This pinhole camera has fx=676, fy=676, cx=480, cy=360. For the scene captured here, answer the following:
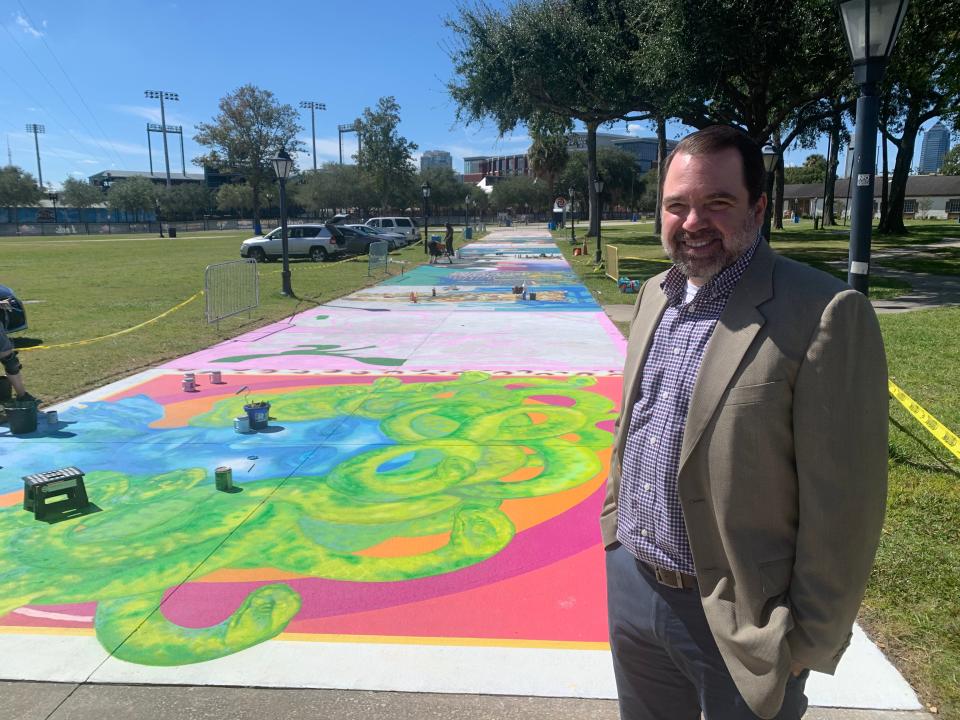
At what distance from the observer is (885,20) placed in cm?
450

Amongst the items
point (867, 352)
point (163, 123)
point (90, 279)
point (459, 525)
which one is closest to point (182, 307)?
point (90, 279)

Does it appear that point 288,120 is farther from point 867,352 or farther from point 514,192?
point 867,352

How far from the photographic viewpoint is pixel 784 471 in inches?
63.7

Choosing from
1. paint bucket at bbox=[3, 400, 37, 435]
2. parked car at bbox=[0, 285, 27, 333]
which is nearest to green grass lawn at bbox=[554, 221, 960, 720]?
paint bucket at bbox=[3, 400, 37, 435]

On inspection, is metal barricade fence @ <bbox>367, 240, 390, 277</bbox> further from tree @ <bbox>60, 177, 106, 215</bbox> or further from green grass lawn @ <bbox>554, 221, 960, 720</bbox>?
tree @ <bbox>60, 177, 106, 215</bbox>

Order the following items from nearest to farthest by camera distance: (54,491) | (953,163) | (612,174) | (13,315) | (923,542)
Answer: (923,542), (54,491), (13,315), (953,163), (612,174)

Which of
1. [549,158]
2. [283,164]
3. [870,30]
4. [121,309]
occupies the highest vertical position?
[549,158]

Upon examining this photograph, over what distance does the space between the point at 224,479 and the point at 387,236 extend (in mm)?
32535

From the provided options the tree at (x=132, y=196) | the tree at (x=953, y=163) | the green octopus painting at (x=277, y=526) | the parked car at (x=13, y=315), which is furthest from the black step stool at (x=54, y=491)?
the tree at (x=953, y=163)

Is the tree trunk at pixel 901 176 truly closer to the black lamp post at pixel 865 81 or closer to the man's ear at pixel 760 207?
the black lamp post at pixel 865 81

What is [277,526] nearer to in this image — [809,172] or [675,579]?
[675,579]

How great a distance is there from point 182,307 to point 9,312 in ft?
16.7

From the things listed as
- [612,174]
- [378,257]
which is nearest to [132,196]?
[612,174]

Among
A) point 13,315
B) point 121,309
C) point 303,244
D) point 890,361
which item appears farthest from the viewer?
point 303,244
